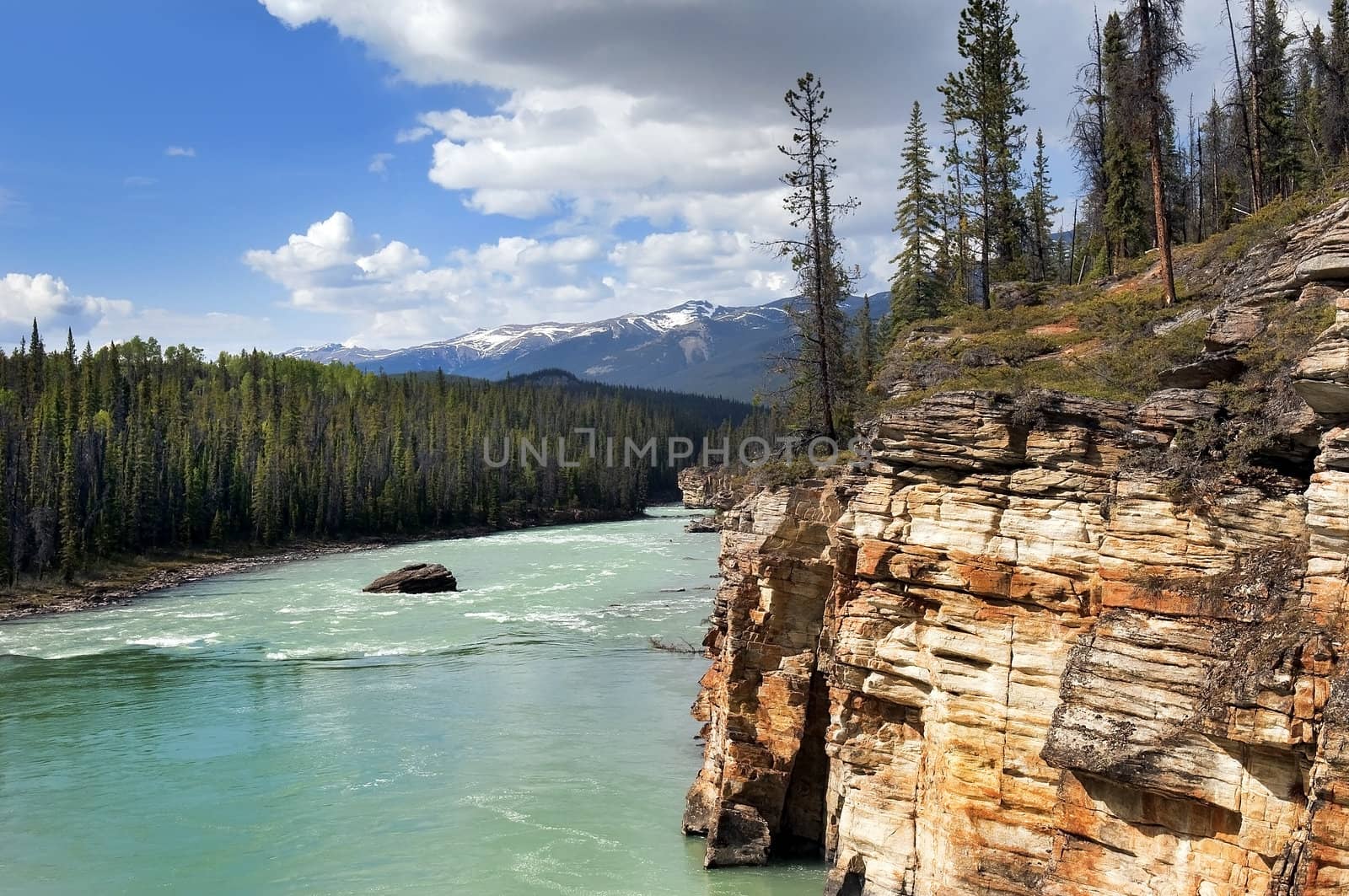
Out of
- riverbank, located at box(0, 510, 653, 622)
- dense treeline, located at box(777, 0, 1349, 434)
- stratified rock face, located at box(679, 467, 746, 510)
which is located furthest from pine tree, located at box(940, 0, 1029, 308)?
stratified rock face, located at box(679, 467, 746, 510)

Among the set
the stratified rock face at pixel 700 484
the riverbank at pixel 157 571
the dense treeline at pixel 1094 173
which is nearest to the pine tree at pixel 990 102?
the dense treeline at pixel 1094 173

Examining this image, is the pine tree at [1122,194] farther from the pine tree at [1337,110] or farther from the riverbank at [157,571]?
the riverbank at [157,571]

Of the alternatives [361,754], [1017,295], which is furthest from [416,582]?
[1017,295]

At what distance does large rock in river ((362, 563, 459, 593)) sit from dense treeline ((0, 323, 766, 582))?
87.4 ft

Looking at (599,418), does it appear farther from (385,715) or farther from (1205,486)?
(1205,486)

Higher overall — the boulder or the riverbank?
the boulder

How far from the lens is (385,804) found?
74.2ft

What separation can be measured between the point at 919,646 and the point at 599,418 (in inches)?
6064

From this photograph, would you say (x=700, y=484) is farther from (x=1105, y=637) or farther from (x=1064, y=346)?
(x=1105, y=637)

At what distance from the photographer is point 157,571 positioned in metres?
75.8

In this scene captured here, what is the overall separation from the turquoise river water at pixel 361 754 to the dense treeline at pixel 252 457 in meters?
31.8

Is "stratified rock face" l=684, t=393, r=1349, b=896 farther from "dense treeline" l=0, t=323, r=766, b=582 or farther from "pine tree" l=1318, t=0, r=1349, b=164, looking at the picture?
"dense treeline" l=0, t=323, r=766, b=582

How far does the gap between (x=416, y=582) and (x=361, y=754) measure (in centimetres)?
3358

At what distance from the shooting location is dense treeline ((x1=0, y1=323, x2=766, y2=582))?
78062mm
